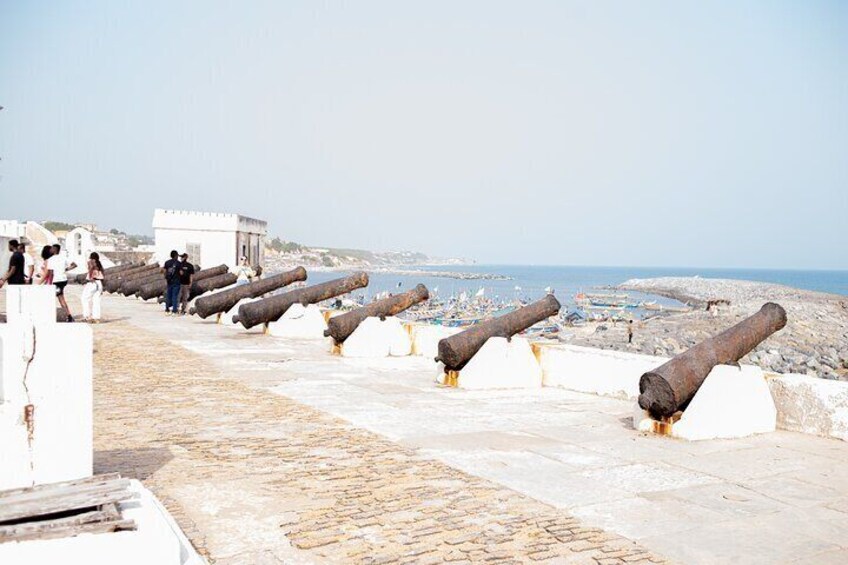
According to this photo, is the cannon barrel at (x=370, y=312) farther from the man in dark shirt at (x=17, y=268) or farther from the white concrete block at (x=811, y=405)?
the white concrete block at (x=811, y=405)

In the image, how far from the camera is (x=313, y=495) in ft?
16.0

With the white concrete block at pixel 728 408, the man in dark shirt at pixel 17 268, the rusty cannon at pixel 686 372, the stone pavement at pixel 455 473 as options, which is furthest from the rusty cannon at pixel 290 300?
the white concrete block at pixel 728 408

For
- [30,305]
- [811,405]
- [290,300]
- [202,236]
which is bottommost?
[811,405]

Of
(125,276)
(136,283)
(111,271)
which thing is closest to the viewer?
(136,283)

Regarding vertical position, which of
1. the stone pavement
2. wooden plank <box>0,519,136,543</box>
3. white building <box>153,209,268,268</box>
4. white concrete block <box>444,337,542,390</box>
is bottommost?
the stone pavement

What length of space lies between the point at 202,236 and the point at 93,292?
1970cm

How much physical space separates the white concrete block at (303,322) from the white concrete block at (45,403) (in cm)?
1118

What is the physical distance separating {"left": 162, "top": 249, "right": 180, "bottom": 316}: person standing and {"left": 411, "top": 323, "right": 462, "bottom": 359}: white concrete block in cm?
866

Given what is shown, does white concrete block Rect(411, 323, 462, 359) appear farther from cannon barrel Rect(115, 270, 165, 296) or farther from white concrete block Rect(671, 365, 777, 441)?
cannon barrel Rect(115, 270, 165, 296)

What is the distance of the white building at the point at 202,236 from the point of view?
35.0 meters

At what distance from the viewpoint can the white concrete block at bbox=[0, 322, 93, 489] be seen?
381 cm

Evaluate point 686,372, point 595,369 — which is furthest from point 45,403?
point 595,369

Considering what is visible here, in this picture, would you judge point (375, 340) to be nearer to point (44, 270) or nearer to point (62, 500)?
point (44, 270)

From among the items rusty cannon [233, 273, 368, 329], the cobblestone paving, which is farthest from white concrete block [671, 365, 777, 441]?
rusty cannon [233, 273, 368, 329]
